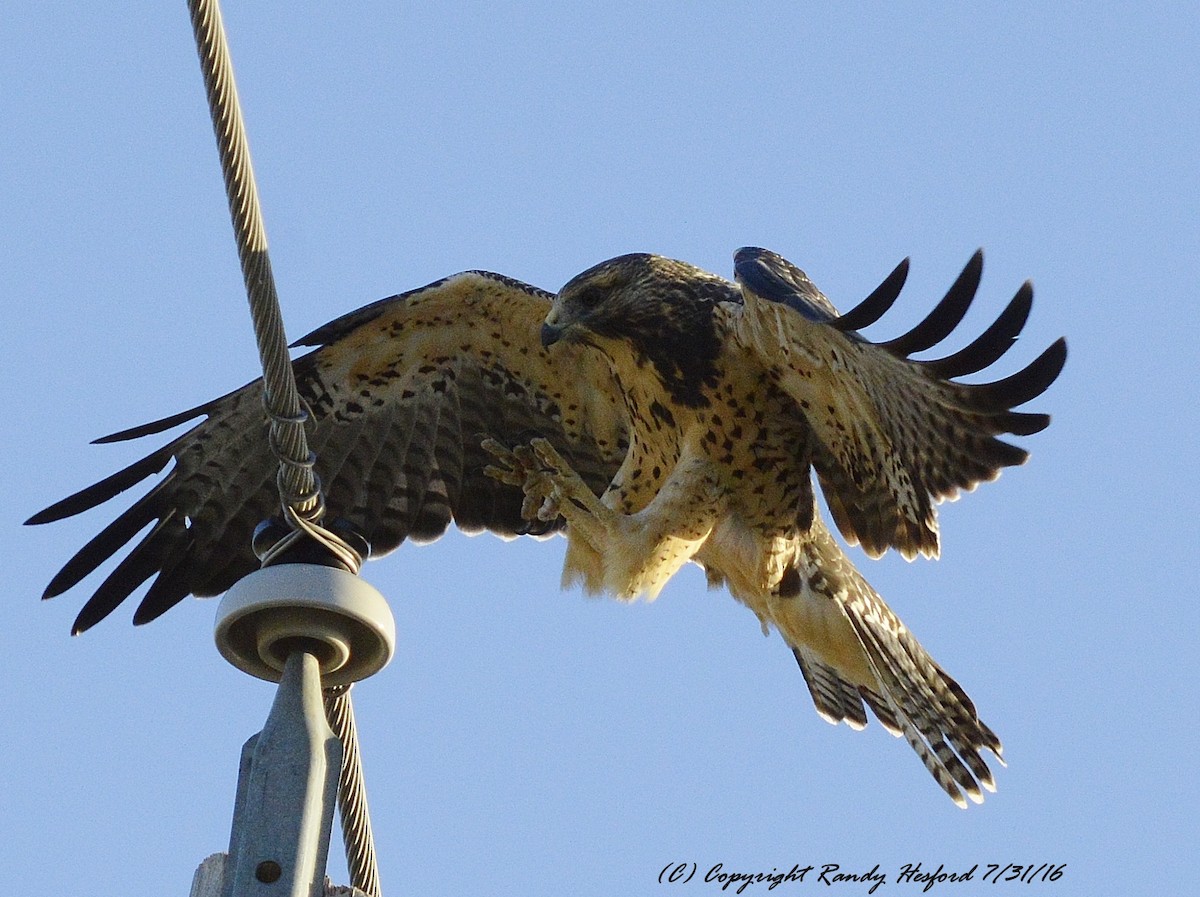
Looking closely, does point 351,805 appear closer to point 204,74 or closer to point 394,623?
point 394,623

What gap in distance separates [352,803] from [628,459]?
3203 mm

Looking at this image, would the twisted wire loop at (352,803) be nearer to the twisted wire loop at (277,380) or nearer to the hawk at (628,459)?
the twisted wire loop at (277,380)

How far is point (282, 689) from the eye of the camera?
3.11 metres

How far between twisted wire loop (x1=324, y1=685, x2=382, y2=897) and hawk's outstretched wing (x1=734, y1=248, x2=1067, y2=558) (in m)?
1.97

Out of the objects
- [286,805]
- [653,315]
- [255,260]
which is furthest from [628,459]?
[286,805]

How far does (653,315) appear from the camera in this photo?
636 centimetres

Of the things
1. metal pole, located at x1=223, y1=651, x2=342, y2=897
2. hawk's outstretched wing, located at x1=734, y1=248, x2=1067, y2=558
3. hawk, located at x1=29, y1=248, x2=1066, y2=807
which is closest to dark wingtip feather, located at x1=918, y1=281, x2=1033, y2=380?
hawk's outstretched wing, located at x1=734, y1=248, x2=1067, y2=558

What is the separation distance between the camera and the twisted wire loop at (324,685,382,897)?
143 inches

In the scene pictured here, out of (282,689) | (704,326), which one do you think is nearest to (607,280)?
(704,326)

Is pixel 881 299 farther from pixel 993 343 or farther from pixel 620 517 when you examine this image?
pixel 620 517

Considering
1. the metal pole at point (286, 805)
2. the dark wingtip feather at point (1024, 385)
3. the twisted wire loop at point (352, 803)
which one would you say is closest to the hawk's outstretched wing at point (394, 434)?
the dark wingtip feather at point (1024, 385)

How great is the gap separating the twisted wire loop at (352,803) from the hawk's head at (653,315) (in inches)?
110

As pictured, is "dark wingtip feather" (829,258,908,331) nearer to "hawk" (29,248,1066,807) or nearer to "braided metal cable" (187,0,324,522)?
"hawk" (29,248,1066,807)

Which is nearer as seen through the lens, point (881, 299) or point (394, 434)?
point (881, 299)
